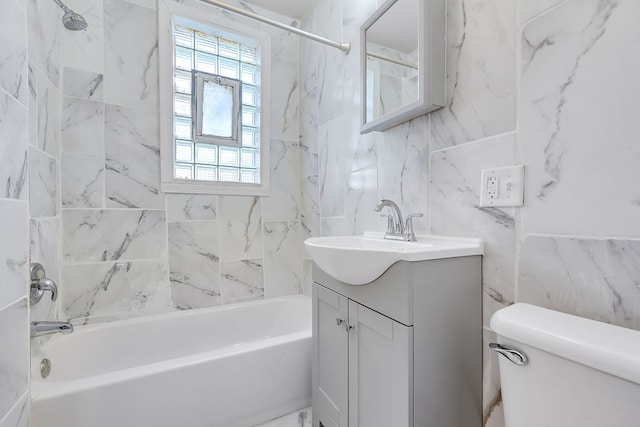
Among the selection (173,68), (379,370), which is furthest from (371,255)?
(173,68)

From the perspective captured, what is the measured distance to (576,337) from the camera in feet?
2.03

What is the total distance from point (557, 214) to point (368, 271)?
558 millimetres

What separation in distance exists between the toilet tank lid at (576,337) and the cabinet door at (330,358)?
592mm

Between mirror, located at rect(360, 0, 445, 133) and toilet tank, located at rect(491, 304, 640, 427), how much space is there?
0.82 m

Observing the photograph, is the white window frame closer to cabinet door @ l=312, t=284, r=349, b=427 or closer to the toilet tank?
cabinet door @ l=312, t=284, r=349, b=427

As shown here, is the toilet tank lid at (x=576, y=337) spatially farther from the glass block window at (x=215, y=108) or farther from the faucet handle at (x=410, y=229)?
the glass block window at (x=215, y=108)

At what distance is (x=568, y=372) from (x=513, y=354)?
11 cm

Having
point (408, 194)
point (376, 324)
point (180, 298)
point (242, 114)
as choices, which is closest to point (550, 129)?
point (408, 194)

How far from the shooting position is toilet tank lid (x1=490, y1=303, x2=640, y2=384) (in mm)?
543

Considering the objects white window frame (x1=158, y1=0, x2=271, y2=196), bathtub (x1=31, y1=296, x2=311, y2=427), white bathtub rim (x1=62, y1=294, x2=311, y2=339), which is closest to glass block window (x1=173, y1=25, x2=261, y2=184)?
white window frame (x1=158, y1=0, x2=271, y2=196)

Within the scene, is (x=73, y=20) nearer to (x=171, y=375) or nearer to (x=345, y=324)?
(x=171, y=375)

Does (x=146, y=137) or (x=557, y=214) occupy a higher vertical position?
(x=146, y=137)

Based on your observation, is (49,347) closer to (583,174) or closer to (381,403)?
(381,403)

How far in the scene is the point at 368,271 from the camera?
942mm
